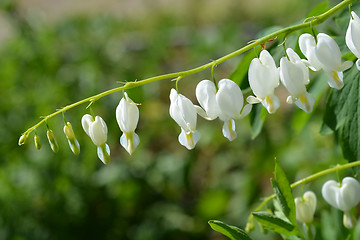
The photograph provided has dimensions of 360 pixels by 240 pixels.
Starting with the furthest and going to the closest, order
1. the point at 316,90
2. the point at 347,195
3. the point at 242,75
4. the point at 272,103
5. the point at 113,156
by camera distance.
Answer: the point at 113,156 → the point at 316,90 → the point at 242,75 → the point at 347,195 → the point at 272,103

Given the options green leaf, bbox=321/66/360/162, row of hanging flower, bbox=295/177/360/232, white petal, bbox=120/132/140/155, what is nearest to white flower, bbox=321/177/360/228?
row of hanging flower, bbox=295/177/360/232

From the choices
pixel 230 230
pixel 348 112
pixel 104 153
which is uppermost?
pixel 104 153

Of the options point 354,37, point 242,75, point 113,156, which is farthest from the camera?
point 113,156

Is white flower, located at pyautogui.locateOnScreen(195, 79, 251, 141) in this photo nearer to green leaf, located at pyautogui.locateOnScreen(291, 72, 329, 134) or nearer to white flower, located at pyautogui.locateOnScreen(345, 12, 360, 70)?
white flower, located at pyautogui.locateOnScreen(345, 12, 360, 70)

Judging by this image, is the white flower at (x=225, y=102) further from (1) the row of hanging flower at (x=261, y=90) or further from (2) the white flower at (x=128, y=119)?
(2) the white flower at (x=128, y=119)

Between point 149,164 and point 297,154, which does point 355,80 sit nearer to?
point 297,154

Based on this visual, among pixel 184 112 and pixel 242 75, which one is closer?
pixel 184 112

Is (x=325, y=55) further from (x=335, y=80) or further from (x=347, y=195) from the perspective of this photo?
(x=347, y=195)

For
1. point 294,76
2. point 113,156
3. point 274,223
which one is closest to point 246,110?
point 294,76
